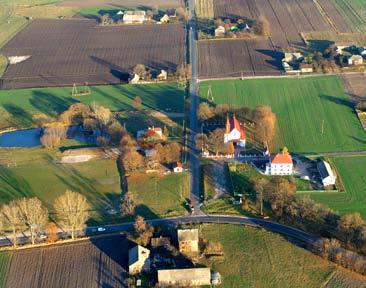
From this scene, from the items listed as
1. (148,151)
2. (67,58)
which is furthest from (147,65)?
(148,151)

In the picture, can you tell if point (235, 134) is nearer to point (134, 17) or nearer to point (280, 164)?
point (280, 164)

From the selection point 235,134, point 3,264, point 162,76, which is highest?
point 162,76

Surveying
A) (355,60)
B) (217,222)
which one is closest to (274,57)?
(355,60)

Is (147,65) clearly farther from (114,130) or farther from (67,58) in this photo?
(114,130)

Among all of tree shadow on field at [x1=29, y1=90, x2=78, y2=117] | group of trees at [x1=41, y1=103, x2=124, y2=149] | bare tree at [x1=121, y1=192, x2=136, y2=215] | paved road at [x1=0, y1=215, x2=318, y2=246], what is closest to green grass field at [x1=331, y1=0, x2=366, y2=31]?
group of trees at [x1=41, y1=103, x2=124, y2=149]

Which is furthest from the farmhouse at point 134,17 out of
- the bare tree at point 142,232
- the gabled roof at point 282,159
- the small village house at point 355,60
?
the bare tree at point 142,232

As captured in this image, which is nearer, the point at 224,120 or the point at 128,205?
the point at 128,205

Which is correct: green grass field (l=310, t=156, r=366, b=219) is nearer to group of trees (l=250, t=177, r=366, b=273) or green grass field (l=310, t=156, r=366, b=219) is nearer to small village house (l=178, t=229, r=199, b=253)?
group of trees (l=250, t=177, r=366, b=273)
